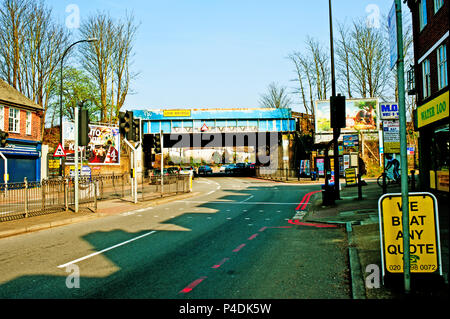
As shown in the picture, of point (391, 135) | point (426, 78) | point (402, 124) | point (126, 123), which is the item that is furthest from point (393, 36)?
point (426, 78)

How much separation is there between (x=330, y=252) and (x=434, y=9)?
12852 millimetres

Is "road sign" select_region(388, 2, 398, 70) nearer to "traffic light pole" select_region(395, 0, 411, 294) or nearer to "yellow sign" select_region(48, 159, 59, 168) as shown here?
"traffic light pole" select_region(395, 0, 411, 294)

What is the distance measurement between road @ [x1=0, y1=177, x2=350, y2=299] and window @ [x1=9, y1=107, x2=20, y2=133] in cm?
2180

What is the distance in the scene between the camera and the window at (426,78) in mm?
16922

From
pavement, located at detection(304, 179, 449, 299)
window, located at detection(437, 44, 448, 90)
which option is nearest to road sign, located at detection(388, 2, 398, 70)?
pavement, located at detection(304, 179, 449, 299)

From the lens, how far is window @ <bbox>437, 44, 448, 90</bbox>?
1497 cm

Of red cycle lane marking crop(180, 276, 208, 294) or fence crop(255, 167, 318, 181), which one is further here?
fence crop(255, 167, 318, 181)

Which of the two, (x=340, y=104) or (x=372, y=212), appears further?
(x=340, y=104)

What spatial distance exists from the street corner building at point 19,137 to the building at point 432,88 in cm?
2719

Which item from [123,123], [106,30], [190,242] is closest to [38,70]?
[106,30]

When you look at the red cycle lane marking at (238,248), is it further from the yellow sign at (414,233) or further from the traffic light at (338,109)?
the traffic light at (338,109)

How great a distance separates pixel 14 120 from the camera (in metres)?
30.9

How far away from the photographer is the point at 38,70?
40188 mm

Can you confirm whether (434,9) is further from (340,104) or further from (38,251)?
(38,251)
